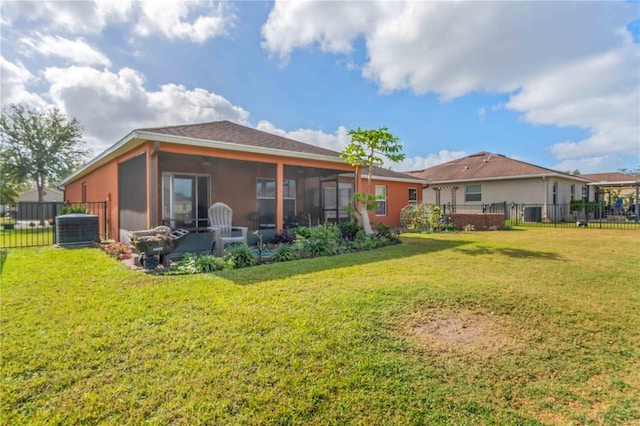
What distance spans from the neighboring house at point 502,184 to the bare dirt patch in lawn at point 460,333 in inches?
607

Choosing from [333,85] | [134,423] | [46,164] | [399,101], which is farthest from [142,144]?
[46,164]

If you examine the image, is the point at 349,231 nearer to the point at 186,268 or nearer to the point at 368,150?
the point at 368,150

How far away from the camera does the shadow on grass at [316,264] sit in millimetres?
5219

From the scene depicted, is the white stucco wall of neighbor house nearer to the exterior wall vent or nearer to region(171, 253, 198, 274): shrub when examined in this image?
region(171, 253, 198, 274): shrub

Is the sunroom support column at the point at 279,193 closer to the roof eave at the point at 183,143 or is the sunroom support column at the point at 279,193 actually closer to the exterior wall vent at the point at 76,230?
the roof eave at the point at 183,143

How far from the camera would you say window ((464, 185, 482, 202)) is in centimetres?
2033

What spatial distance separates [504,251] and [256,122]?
14.3m

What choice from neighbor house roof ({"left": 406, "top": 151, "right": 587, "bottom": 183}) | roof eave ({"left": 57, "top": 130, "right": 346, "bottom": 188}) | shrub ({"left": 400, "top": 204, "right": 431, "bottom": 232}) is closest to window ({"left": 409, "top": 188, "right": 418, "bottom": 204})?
shrub ({"left": 400, "top": 204, "right": 431, "bottom": 232})

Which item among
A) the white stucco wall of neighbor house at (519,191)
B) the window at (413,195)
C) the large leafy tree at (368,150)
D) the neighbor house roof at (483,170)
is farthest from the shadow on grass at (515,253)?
the white stucco wall of neighbor house at (519,191)

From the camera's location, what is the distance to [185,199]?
9383mm

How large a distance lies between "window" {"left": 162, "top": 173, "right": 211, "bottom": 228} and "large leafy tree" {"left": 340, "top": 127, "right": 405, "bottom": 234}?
179 inches

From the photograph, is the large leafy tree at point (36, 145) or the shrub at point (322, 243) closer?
the shrub at point (322, 243)

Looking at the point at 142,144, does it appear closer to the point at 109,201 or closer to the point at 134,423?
the point at 109,201

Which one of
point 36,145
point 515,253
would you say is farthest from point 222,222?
point 36,145
